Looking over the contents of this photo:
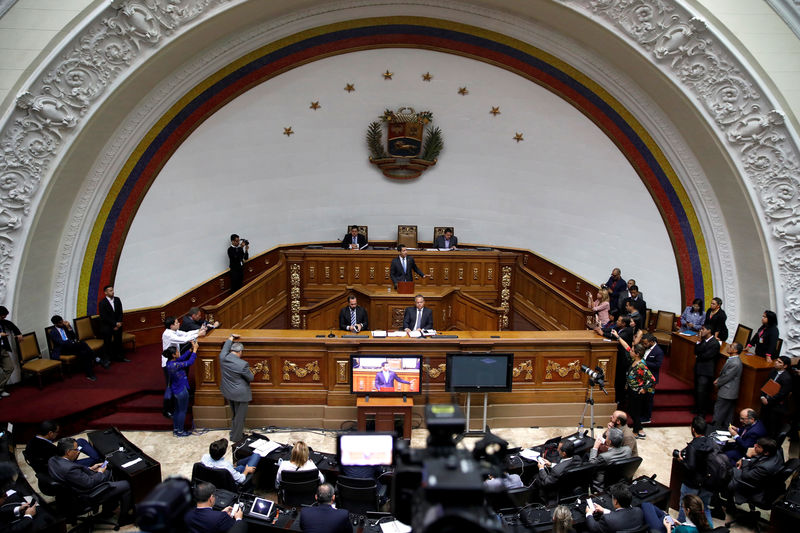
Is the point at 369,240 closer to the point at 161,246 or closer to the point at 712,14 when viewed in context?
the point at 161,246

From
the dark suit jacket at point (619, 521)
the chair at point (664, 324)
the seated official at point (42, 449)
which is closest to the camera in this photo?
the dark suit jacket at point (619, 521)

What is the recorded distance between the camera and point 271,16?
984 centimetres

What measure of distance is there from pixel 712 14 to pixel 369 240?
26.2 feet

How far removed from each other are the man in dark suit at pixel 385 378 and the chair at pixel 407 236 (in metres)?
6.37

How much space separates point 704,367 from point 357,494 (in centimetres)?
513

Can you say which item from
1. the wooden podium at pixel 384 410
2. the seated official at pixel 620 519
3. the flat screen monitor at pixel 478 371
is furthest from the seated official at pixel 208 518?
the flat screen monitor at pixel 478 371

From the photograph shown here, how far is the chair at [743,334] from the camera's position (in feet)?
28.1

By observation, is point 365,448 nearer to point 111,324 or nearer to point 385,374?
point 385,374

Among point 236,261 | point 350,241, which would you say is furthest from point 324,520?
point 350,241

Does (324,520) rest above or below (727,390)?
below

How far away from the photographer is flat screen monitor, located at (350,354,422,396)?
6.71m

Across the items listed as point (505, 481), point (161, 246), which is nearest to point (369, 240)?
point (161, 246)

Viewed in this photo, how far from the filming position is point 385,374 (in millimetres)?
6754

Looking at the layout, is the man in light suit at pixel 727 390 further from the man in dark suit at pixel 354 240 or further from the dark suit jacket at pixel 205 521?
the man in dark suit at pixel 354 240
